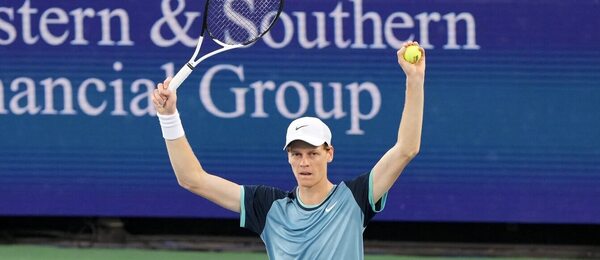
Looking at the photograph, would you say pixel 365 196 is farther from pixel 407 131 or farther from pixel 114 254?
pixel 114 254

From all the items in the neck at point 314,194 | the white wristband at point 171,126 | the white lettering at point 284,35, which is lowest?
the neck at point 314,194

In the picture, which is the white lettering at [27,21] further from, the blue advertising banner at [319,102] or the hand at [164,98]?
the hand at [164,98]

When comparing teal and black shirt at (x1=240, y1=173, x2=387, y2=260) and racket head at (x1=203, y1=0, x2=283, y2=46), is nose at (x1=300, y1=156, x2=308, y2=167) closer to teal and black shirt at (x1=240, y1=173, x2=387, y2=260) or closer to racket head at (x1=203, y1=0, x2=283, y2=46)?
teal and black shirt at (x1=240, y1=173, x2=387, y2=260)

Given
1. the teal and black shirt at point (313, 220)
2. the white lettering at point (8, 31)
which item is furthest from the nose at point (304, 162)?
the white lettering at point (8, 31)

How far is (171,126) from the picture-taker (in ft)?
16.4

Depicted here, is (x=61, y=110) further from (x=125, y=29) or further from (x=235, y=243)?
(x=235, y=243)

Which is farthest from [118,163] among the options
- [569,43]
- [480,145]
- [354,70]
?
[569,43]

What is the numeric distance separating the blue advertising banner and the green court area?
10.8 inches

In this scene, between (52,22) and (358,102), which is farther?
(52,22)

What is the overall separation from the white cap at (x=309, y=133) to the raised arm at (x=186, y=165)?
265 millimetres

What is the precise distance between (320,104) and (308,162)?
11.3 feet

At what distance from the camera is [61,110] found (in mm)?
8680

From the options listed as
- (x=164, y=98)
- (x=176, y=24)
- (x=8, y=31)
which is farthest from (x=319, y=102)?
(x=164, y=98)

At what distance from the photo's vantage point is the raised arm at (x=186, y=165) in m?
4.96
